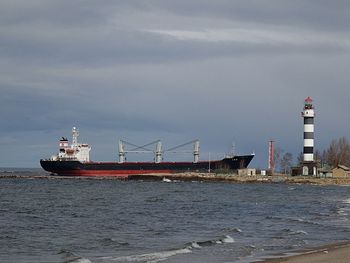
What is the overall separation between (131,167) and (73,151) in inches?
463

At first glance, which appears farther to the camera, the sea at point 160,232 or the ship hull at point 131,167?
the ship hull at point 131,167

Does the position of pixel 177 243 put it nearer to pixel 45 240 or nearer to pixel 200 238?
pixel 200 238

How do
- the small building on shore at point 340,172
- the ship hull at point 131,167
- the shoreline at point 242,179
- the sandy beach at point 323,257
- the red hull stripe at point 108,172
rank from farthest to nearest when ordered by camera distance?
the red hull stripe at point 108,172 → the ship hull at point 131,167 → the small building on shore at point 340,172 → the shoreline at point 242,179 → the sandy beach at point 323,257

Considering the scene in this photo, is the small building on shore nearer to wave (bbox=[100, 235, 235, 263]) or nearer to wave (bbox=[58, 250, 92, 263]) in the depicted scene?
wave (bbox=[100, 235, 235, 263])

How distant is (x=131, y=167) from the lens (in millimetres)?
129125

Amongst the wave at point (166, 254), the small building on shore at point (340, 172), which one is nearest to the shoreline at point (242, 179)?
the small building on shore at point (340, 172)

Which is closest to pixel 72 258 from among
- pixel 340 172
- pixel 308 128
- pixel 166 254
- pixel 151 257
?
pixel 151 257

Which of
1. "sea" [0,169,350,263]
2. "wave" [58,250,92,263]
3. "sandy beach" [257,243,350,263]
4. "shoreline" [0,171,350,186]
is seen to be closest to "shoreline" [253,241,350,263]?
"sandy beach" [257,243,350,263]

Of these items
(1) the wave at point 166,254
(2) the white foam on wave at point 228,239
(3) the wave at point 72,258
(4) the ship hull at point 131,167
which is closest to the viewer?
(3) the wave at point 72,258

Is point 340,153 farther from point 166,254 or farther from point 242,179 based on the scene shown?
point 166,254

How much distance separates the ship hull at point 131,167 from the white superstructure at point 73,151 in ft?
6.33

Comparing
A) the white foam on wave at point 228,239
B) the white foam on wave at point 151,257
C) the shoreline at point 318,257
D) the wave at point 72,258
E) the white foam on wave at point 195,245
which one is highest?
the shoreline at point 318,257

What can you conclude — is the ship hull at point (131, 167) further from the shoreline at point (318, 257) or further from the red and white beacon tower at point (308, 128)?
the shoreline at point (318, 257)

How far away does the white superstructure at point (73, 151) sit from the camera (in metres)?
129
